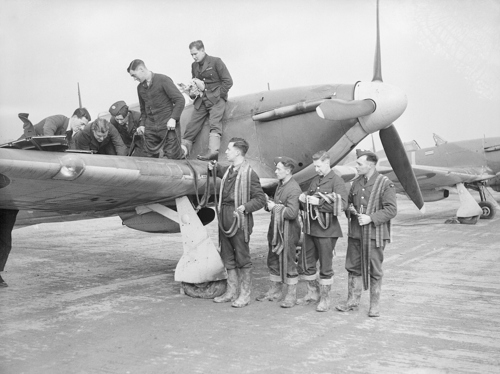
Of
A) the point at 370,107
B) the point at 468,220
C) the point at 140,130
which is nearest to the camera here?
the point at 370,107

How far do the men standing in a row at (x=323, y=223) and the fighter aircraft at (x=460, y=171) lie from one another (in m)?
8.58

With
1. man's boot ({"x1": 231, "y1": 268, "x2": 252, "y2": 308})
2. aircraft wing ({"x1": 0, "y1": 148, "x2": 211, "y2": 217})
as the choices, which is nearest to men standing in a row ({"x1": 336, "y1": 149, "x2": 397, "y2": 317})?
man's boot ({"x1": 231, "y1": 268, "x2": 252, "y2": 308})

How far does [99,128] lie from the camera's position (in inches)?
213

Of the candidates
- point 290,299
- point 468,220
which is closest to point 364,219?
point 290,299

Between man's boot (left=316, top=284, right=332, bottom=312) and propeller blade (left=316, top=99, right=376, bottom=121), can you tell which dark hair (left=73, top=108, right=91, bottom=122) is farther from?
man's boot (left=316, top=284, right=332, bottom=312)

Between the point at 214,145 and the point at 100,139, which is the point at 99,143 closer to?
the point at 100,139

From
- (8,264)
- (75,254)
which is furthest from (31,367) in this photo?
(75,254)

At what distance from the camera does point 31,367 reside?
3268mm

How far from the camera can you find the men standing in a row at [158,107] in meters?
5.57

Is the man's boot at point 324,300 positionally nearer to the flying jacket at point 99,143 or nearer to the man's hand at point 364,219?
the man's hand at point 364,219

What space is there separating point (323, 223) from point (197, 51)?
2694 millimetres

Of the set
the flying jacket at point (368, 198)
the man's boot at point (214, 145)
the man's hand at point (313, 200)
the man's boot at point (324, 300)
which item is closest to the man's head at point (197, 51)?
the man's boot at point (214, 145)

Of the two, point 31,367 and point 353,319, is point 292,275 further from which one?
point 31,367

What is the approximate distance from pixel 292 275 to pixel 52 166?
243 centimetres
